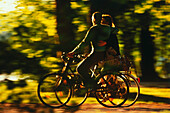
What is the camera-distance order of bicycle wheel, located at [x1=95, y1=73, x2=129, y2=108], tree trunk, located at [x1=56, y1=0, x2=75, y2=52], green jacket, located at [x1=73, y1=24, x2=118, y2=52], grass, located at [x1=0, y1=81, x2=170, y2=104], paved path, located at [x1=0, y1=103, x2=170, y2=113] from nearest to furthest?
paved path, located at [x1=0, y1=103, x2=170, y2=113] → green jacket, located at [x1=73, y1=24, x2=118, y2=52] → bicycle wheel, located at [x1=95, y1=73, x2=129, y2=108] → grass, located at [x1=0, y1=81, x2=170, y2=104] → tree trunk, located at [x1=56, y1=0, x2=75, y2=52]

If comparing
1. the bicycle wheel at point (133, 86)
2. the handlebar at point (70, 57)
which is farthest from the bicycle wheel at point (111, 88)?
the handlebar at point (70, 57)

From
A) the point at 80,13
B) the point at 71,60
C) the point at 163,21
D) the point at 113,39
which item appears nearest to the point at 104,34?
the point at 113,39

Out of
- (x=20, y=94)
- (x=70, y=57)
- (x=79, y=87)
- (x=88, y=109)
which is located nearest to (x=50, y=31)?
(x=20, y=94)

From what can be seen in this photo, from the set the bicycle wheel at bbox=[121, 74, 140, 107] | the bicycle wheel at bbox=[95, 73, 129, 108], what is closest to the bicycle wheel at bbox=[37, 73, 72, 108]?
the bicycle wheel at bbox=[95, 73, 129, 108]

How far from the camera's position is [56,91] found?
6.16m

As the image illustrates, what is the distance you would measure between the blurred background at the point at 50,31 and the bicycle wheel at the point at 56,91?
193 cm

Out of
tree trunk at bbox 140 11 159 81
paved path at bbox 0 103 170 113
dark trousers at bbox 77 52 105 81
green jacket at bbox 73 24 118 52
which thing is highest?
green jacket at bbox 73 24 118 52

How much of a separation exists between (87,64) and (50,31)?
3291 mm

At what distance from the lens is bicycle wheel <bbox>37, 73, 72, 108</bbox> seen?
19.9ft

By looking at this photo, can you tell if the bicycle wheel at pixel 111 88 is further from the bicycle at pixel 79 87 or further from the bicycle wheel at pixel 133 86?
the bicycle wheel at pixel 133 86

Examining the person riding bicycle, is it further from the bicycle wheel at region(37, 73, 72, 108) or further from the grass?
the grass

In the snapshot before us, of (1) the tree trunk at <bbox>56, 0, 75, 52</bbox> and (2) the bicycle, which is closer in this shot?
(2) the bicycle

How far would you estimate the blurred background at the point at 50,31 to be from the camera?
8.60 meters

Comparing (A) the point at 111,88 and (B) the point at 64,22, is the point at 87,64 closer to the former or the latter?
(A) the point at 111,88
